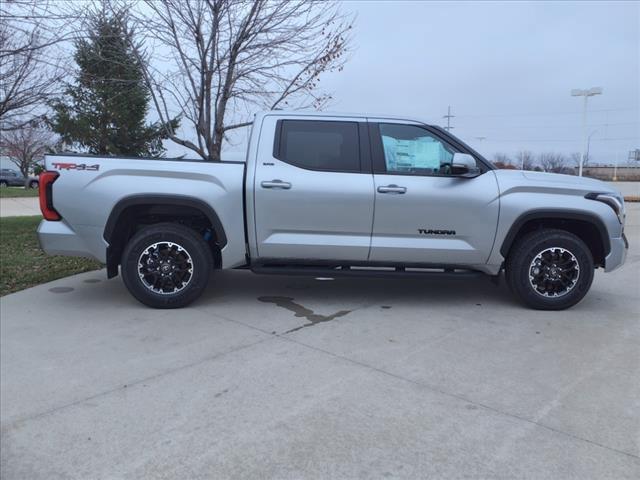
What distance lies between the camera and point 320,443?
2.84 metres

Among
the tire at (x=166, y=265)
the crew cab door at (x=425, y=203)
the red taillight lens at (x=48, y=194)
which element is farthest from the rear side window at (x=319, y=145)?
the red taillight lens at (x=48, y=194)

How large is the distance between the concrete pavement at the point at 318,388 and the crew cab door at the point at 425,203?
648 millimetres

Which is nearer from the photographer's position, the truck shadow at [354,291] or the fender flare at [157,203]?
the fender flare at [157,203]

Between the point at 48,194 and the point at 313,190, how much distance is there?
2.58 meters

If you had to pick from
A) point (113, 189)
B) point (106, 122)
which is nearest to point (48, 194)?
point (113, 189)

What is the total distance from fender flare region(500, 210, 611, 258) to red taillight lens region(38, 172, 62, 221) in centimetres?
444

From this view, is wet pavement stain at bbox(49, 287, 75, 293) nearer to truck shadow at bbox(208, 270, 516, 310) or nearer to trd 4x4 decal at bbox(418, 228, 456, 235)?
truck shadow at bbox(208, 270, 516, 310)

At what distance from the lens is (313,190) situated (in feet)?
16.6

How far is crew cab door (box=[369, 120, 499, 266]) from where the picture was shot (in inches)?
200

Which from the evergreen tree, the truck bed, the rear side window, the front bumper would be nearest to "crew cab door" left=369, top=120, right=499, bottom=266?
the rear side window

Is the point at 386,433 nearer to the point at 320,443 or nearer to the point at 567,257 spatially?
the point at 320,443

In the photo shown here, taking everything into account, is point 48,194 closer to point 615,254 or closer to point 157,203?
point 157,203

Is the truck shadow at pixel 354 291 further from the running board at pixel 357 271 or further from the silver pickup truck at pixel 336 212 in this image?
the silver pickup truck at pixel 336 212

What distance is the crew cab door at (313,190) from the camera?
199 inches
